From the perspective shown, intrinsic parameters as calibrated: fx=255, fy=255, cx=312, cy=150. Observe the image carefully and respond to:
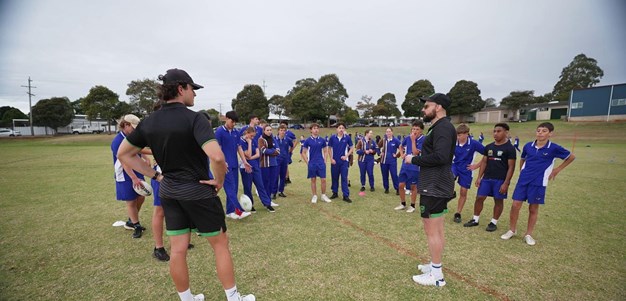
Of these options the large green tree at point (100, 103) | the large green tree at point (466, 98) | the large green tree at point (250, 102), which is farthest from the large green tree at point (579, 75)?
the large green tree at point (100, 103)

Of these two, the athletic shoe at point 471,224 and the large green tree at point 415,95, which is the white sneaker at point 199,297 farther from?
the large green tree at point 415,95

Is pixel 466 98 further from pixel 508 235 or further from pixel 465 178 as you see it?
pixel 508 235

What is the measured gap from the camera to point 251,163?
20.9ft

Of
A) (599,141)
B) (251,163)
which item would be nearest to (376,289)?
(251,163)

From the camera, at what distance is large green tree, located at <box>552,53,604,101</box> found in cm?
5953

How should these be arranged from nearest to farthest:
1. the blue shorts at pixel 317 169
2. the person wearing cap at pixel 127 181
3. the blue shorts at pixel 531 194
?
1. the person wearing cap at pixel 127 181
2. the blue shorts at pixel 531 194
3. the blue shorts at pixel 317 169

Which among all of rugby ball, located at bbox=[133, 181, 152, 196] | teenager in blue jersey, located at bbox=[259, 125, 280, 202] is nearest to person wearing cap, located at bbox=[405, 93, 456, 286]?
rugby ball, located at bbox=[133, 181, 152, 196]

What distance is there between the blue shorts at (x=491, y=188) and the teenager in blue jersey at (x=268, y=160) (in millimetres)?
4909

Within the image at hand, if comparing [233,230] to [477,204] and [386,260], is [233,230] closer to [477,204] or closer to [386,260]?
[386,260]

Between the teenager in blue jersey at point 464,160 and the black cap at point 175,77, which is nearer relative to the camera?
the black cap at point 175,77

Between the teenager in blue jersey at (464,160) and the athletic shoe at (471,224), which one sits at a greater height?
the teenager in blue jersey at (464,160)

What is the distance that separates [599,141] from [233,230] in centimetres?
4068

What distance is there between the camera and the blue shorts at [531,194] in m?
4.52

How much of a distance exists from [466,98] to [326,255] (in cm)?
6291
